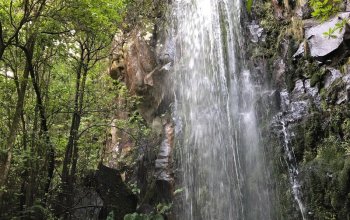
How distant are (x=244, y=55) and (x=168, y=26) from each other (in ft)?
12.2

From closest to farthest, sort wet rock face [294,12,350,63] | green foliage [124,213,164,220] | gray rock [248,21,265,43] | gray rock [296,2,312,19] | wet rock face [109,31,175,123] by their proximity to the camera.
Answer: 1. wet rock face [294,12,350,63]
2. green foliage [124,213,164,220]
3. gray rock [296,2,312,19]
4. gray rock [248,21,265,43]
5. wet rock face [109,31,175,123]

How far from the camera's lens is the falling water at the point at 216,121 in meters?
8.34

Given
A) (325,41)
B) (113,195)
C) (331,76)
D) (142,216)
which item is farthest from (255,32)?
(113,195)

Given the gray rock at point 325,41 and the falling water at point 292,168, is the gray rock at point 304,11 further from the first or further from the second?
the falling water at point 292,168

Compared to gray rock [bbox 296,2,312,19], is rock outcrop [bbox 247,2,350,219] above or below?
below

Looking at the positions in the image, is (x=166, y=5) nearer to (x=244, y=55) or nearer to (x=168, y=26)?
(x=168, y=26)

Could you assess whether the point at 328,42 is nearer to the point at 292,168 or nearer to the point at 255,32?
the point at 255,32

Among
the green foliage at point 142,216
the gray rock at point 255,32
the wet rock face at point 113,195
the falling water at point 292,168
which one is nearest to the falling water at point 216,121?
the gray rock at point 255,32

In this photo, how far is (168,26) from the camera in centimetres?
1225

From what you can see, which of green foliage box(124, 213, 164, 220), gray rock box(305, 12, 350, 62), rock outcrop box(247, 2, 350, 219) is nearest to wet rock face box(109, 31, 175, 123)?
rock outcrop box(247, 2, 350, 219)

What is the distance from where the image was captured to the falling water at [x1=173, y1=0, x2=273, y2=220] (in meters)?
8.34

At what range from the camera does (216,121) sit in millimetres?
9562

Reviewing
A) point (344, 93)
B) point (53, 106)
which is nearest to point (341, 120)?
point (344, 93)

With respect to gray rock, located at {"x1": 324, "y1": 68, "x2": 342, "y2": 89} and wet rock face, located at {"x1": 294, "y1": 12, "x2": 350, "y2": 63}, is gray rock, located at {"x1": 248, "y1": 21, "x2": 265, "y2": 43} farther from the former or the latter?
gray rock, located at {"x1": 324, "y1": 68, "x2": 342, "y2": 89}
